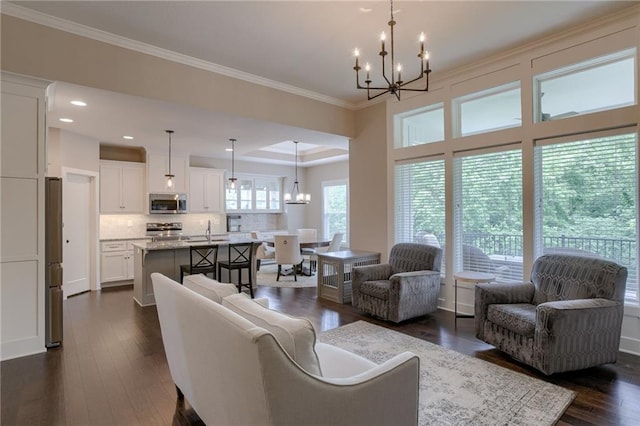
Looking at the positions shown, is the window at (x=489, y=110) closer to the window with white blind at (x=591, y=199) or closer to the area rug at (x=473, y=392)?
the window with white blind at (x=591, y=199)

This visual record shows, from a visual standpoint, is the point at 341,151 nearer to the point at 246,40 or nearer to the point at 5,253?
the point at 246,40

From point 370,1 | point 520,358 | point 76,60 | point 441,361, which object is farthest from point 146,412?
point 370,1

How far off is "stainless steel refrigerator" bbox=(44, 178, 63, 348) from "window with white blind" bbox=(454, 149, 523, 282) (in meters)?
4.84

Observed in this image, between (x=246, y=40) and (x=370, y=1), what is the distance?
1430 millimetres

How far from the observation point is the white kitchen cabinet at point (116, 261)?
Answer: 20.9 feet

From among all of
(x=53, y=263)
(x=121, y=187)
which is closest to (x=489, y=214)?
(x=53, y=263)

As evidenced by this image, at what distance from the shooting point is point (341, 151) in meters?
8.78

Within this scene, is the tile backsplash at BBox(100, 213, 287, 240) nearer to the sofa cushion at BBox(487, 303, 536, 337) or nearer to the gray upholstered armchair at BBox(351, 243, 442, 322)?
the gray upholstered armchair at BBox(351, 243, 442, 322)

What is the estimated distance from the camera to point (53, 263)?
142 inches

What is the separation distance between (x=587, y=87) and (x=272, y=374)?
4444mm

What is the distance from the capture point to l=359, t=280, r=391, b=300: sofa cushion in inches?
166

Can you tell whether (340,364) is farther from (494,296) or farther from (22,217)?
(22,217)

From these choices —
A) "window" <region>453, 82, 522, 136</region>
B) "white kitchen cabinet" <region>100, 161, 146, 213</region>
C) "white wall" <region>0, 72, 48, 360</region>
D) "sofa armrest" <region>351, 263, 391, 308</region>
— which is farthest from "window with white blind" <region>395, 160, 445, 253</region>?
"white kitchen cabinet" <region>100, 161, 146, 213</region>

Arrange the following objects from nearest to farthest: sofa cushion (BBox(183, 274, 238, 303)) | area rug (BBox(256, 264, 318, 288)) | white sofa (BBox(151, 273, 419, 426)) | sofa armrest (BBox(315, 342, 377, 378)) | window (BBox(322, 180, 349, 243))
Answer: white sofa (BBox(151, 273, 419, 426)) → sofa armrest (BBox(315, 342, 377, 378)) → sofa cushion (BBox(183, 274, 238, 303)) → area rug (BBox(256, 264, 318, 288)) → window (BBox(322, 180, 349, 243))
